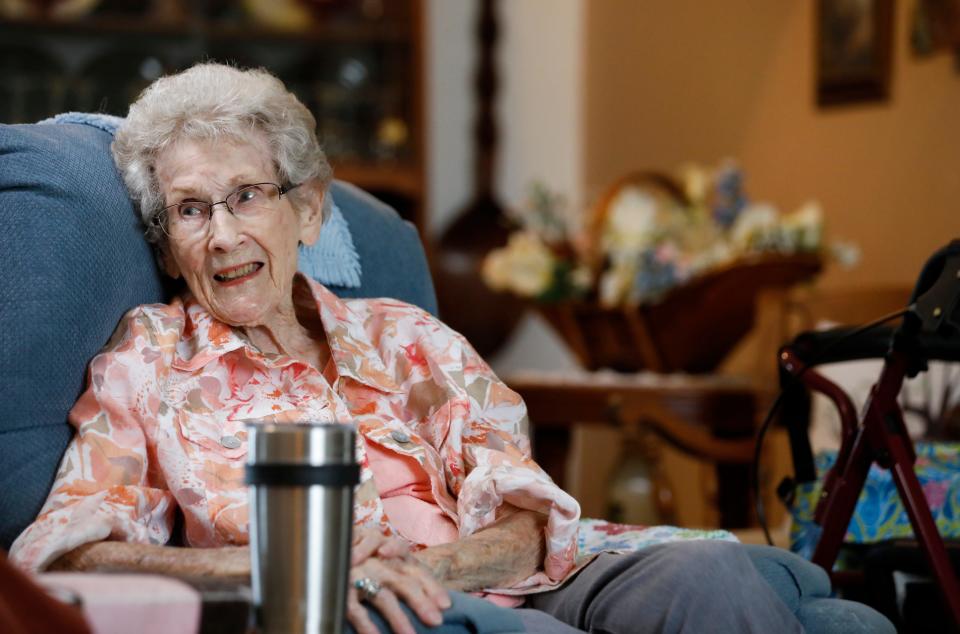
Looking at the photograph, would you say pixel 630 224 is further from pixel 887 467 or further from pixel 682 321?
pixel 887 467

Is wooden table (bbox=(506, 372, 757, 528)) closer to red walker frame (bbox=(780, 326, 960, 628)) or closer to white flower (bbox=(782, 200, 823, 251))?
white flower (bbox=(782, 200, 823, 251))

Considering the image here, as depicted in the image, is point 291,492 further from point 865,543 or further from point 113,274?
point 865,543

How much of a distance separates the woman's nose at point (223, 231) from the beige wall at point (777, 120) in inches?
81.1

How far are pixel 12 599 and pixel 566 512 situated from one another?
805mm

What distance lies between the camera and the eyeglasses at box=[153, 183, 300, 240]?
1855mm

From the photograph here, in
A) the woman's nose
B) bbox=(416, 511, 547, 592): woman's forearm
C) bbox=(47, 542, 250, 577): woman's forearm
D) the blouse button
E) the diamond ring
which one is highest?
the woman's nose

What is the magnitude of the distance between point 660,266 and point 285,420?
6.25 ft

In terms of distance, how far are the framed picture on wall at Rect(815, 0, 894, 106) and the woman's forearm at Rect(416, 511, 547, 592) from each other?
224 cm

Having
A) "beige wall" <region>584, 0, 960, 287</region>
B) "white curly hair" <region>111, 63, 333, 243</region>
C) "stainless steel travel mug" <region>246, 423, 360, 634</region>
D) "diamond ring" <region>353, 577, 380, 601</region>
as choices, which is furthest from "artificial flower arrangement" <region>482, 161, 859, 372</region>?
"stainless steel travel mug" <region>246, 423, 360, 634</region>

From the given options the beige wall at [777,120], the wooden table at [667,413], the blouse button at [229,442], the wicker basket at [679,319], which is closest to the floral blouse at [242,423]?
the blouse button at [229,442]

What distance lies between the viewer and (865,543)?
7.39ft

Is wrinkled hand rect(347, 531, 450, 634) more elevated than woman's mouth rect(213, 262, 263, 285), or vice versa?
woman's mouth rect(213, 262, 263, 285)

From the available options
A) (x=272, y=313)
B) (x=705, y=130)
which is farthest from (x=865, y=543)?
(x=705, y=130)

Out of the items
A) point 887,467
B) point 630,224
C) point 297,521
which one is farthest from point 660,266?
point 297,521
